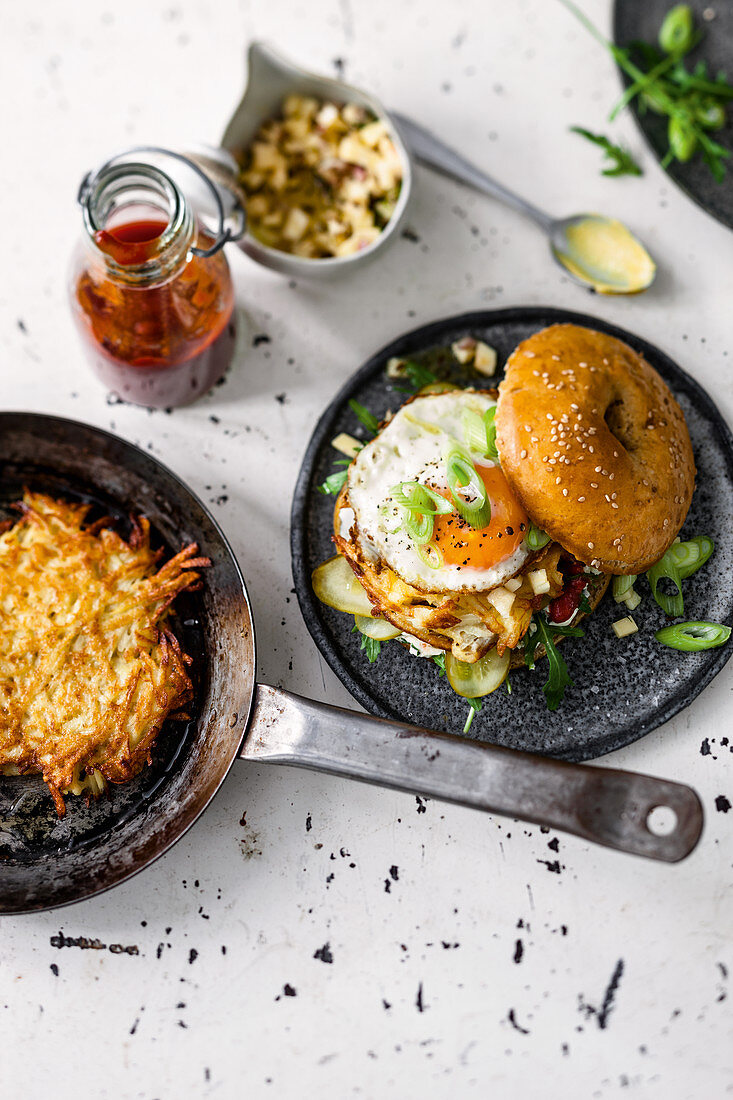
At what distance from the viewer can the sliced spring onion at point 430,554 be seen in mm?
2275

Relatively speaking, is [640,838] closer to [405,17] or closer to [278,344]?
[278,344]

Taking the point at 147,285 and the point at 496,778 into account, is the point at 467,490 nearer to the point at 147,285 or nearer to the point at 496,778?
the point at 496,778

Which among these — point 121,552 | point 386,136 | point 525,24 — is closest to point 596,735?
point 121,552

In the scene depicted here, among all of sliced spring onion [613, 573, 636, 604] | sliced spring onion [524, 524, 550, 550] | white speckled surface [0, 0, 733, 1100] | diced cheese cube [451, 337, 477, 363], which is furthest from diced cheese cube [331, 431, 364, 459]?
sliced spring onion [613, 573, 636, 604]

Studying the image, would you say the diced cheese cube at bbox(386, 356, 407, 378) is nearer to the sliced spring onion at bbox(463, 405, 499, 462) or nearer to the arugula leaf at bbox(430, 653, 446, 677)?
the sliced spring onion at bbox(463, 405, 499, 462)

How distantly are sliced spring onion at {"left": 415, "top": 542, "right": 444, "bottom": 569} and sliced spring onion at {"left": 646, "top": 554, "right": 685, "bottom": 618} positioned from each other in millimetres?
670

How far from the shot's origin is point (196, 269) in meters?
2.47

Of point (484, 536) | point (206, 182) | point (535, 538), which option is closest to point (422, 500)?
point (484, 536)

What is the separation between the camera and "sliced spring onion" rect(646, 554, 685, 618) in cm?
256

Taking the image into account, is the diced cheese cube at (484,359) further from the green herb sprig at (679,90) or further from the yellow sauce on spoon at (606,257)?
the green herb sprig at (679,90)

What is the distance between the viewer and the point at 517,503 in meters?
2.33

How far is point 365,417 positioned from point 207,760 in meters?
1.03

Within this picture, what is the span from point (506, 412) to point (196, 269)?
0.90m

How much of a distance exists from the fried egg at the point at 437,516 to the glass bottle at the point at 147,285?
0.59 metres
